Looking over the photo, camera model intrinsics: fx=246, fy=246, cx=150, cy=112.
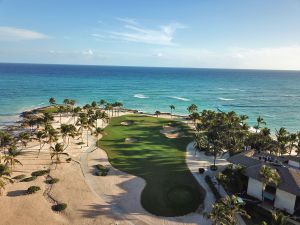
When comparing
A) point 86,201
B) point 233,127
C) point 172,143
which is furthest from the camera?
point 172,143

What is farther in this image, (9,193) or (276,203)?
(9,193)

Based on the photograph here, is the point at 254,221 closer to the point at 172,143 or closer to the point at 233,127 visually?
the point at 233,127

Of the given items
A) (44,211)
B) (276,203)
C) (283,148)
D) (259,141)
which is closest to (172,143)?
(259,141)

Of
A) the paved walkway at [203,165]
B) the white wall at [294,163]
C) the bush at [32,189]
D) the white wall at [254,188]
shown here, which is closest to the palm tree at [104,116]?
the paved walkway at [203,165]

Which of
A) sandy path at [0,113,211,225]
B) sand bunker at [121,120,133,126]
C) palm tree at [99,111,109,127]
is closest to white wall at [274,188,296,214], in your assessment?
sandy path at [0,113,211,225]

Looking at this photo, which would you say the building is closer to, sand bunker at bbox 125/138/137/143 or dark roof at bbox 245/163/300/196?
dark roof at bbox 245/163/300/196

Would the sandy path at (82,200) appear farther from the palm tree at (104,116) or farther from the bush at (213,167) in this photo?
the palm tree at (104,116)
